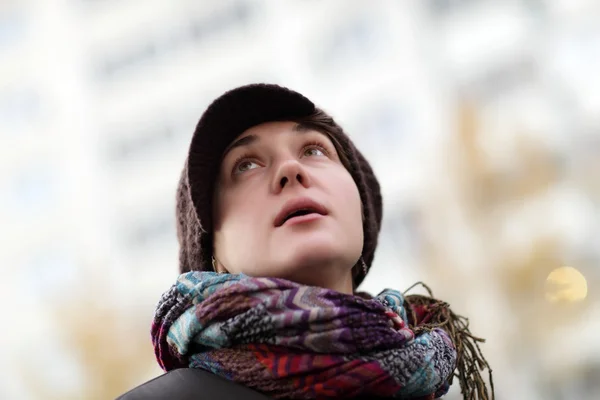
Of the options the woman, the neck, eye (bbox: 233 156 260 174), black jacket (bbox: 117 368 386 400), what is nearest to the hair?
the woman

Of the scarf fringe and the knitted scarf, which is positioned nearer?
the knitted scarf

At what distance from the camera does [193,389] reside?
754 millimetres

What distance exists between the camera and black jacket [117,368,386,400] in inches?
29.0

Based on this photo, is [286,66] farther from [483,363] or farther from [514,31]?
[483,363]

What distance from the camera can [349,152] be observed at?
1.07m

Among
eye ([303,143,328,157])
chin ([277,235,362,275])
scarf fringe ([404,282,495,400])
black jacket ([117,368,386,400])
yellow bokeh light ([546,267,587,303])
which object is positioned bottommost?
black jacket ([117,368,386,400])

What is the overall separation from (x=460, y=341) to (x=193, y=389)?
0.49 meters

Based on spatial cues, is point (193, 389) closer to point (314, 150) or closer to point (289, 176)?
point (289, 176)

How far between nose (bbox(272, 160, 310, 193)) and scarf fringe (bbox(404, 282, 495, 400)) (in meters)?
0.32

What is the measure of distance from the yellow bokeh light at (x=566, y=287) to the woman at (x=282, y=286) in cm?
217

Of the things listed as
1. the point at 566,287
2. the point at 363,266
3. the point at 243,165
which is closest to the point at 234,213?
the point at 243,165

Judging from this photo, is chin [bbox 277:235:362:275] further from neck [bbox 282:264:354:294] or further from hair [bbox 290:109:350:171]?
hair [bbox 290:109:350:171]

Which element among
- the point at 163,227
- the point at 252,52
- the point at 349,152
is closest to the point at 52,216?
the point at 163,227

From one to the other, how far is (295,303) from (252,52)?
21.3 ft
